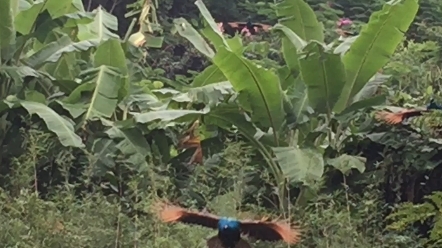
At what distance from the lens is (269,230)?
3.03 metres

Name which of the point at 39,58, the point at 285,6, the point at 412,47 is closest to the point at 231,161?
the point at 285,6

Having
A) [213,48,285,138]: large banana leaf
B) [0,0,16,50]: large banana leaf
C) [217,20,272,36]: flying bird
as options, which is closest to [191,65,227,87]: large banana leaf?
[213,48,285,138]: large banana leaf

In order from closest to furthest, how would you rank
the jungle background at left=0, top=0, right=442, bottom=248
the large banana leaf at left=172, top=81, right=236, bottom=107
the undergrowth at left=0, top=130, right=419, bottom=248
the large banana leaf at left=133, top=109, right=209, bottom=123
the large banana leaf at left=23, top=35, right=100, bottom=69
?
the undergrowth at left=0, top=130, right=419, bottom=248 < the jungle background at left=0, top=0, right=442, bottom=248 < the large banana leaf at left=133, top=109, right=209, bottom=123 < the large banana leaf at left=172, top=81, right=236, bottom=107 < the large banana leaf at left=23, top=35, right=100, bottom=69

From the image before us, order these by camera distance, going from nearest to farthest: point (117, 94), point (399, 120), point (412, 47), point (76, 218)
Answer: point (76, 218) → point (399, 120) → point (117, 94) → point (412, 47)

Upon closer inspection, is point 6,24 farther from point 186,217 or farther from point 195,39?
point 186,217

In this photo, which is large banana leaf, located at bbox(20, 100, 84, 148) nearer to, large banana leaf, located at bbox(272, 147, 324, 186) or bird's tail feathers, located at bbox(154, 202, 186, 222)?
large banana leaf, located at bbox(272, 147, 324, 186)

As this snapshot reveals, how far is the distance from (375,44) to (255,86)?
2.29ft

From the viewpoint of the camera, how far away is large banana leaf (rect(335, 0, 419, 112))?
4344mm

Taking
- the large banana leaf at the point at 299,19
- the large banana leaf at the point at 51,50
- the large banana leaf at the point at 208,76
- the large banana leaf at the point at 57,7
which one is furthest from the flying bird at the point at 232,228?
the large banana leaf at the point at 57,7

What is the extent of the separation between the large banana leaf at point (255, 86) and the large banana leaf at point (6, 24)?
131 centimetres

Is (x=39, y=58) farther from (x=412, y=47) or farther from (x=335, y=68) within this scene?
(x=412, y=47)

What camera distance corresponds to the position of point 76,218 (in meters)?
3.80

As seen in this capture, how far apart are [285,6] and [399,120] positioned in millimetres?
1045

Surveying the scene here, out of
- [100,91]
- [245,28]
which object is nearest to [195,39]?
[100,91]
